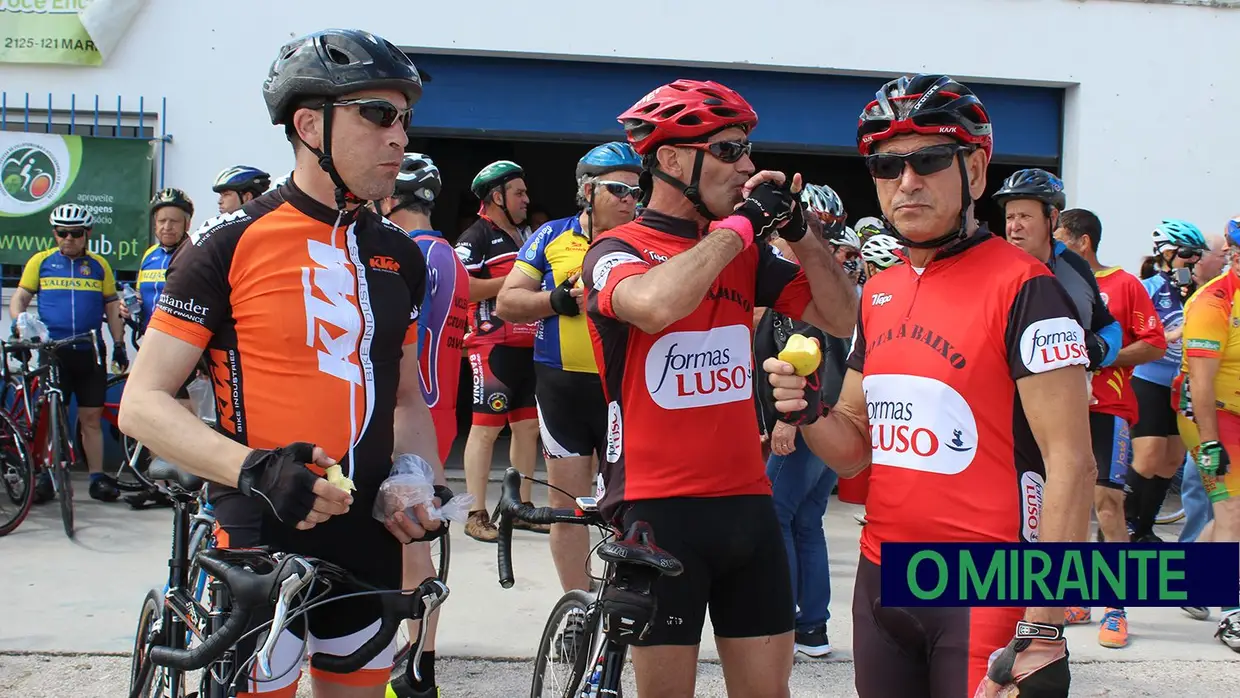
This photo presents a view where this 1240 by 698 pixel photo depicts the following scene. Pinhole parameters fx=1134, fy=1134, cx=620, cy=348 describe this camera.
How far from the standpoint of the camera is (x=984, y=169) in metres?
2.71

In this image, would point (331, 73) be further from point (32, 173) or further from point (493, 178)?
point (32, 173)

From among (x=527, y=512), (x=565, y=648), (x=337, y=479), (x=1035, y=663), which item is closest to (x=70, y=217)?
(x=565, y=648)

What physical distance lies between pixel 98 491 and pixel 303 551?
255 inches

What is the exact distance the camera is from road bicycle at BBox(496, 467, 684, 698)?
2.88 m

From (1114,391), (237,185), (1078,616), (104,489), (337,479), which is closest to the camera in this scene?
(337,479)

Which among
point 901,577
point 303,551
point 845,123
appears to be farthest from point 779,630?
point 845,123

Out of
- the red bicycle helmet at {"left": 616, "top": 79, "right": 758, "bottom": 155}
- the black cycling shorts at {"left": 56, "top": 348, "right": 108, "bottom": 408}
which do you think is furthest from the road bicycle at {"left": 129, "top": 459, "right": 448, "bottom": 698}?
the black cycling shorts at {"left": 56, "top": 348, "right": 108, "bottom": 408}

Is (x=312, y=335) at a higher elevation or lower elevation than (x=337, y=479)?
higher

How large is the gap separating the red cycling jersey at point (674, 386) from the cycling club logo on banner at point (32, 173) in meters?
7.61

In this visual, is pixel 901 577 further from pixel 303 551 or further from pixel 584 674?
pixel 303 551

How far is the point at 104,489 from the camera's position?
8.32 metres

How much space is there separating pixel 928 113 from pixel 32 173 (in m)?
8.67

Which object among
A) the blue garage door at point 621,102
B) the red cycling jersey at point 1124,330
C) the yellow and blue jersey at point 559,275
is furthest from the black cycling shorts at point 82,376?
the red cycling jersey at point 1124,330

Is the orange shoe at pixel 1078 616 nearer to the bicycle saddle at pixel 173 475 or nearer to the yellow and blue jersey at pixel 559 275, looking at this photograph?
the yellow and blue jersey at pixel 559 275
